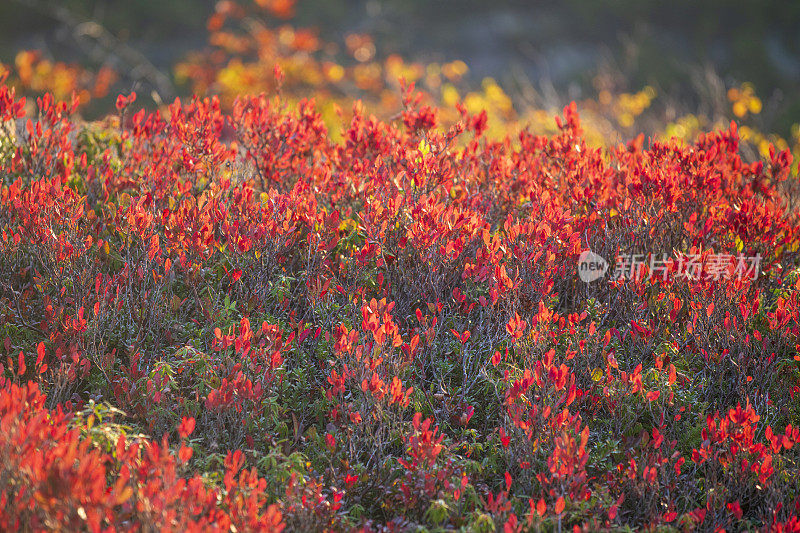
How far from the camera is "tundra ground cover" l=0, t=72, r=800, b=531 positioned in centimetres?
218

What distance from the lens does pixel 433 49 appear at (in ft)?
59.2

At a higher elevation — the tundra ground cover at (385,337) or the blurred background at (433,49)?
the blurred background at (433,49)

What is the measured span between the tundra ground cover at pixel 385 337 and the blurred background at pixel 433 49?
5.97 metres

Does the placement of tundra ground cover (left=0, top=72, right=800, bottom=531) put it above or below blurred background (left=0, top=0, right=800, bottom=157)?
below

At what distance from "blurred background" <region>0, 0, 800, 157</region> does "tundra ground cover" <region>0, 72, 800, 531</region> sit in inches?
235

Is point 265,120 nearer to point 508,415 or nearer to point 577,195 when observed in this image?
point 577,195

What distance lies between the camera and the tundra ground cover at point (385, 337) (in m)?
2.18

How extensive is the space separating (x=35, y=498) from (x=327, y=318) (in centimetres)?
141

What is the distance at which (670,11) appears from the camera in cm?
1656

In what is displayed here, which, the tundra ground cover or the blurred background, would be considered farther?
the blurred background

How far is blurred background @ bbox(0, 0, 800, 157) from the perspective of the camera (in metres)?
10.6

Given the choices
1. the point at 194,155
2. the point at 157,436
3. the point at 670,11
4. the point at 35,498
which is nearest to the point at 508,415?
the point at 157,436

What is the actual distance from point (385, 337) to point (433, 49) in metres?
16.7

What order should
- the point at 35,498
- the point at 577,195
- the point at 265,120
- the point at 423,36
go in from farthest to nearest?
the point at 423,36, the point at 265,120, the point at 577,195, the point at 35,498
